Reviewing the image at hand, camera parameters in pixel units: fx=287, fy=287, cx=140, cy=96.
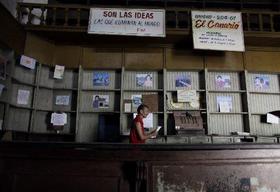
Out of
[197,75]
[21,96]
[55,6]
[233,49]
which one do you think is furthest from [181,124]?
[55,6]

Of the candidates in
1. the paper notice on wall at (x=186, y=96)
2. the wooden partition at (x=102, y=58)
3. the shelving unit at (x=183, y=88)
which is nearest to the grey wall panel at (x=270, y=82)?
the shelving unit at (x=183, y=88)

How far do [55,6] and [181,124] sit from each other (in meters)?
2.79

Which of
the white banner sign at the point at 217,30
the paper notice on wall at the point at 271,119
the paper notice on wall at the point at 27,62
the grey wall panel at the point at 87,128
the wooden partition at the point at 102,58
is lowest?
the grey wall panel at the point at 87,128

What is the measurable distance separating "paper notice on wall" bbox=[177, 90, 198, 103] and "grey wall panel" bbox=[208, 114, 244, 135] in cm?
42

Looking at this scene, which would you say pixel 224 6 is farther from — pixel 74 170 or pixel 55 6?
pixel 74 170

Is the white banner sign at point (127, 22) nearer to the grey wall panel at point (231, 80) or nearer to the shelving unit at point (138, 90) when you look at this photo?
the shelving unit at point (138, 90)

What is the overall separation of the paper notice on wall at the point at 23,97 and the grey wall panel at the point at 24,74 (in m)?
0.17

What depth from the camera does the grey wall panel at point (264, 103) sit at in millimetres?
4766

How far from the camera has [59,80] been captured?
15.8 ft

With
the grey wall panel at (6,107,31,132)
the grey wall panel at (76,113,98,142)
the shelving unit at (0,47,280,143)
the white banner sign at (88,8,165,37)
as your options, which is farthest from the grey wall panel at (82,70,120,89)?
the grey wall panel at (6,107,31,132)

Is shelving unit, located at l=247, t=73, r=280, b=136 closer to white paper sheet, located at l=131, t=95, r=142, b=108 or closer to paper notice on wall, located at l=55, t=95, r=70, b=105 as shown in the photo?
white paper sheet, located at l=131, t=95, r=142, b=108

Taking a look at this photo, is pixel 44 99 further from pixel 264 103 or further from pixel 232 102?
pixel 264 103

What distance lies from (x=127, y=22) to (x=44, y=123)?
6.85 ft

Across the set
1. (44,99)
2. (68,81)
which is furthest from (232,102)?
(44,99)
